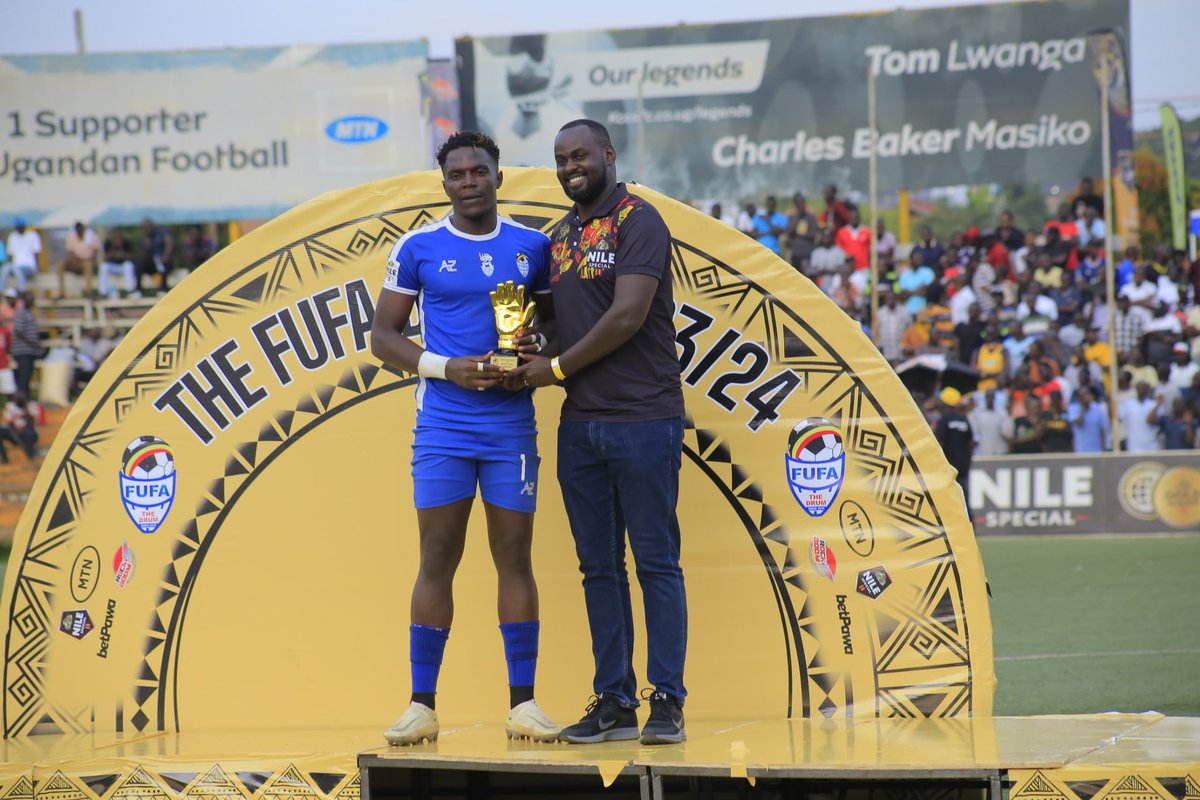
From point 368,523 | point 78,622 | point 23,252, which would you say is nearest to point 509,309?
point 368,523

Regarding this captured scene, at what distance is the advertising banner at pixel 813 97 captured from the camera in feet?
55.0

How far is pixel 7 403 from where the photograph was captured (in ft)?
49.4

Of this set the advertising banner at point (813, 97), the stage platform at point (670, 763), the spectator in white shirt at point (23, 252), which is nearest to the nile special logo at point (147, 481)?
the stage platform at point (670, 763)

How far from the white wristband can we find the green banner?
14069mm

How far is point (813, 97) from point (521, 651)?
1407cm

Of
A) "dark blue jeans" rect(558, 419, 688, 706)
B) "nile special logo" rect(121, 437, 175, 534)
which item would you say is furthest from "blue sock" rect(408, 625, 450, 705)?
"nile special logo" rect(121, 437, 175, 534)

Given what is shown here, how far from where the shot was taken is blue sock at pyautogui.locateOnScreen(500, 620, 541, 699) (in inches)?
163

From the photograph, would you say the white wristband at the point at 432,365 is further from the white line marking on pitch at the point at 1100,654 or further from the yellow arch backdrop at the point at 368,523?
the white line marking on pitch at the point at 1100,654

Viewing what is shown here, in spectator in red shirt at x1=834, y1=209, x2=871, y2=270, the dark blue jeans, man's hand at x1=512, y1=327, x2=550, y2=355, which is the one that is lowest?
the dark blue jeans

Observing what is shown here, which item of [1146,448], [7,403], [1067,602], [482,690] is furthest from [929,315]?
[482,690]

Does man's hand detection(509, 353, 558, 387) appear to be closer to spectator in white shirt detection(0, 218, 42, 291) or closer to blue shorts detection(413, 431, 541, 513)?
blue shorts detection(413, 431, 541, 513)

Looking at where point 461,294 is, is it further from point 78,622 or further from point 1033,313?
point 1033,313

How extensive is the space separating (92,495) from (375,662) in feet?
3.94

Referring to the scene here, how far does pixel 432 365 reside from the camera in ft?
13.5
